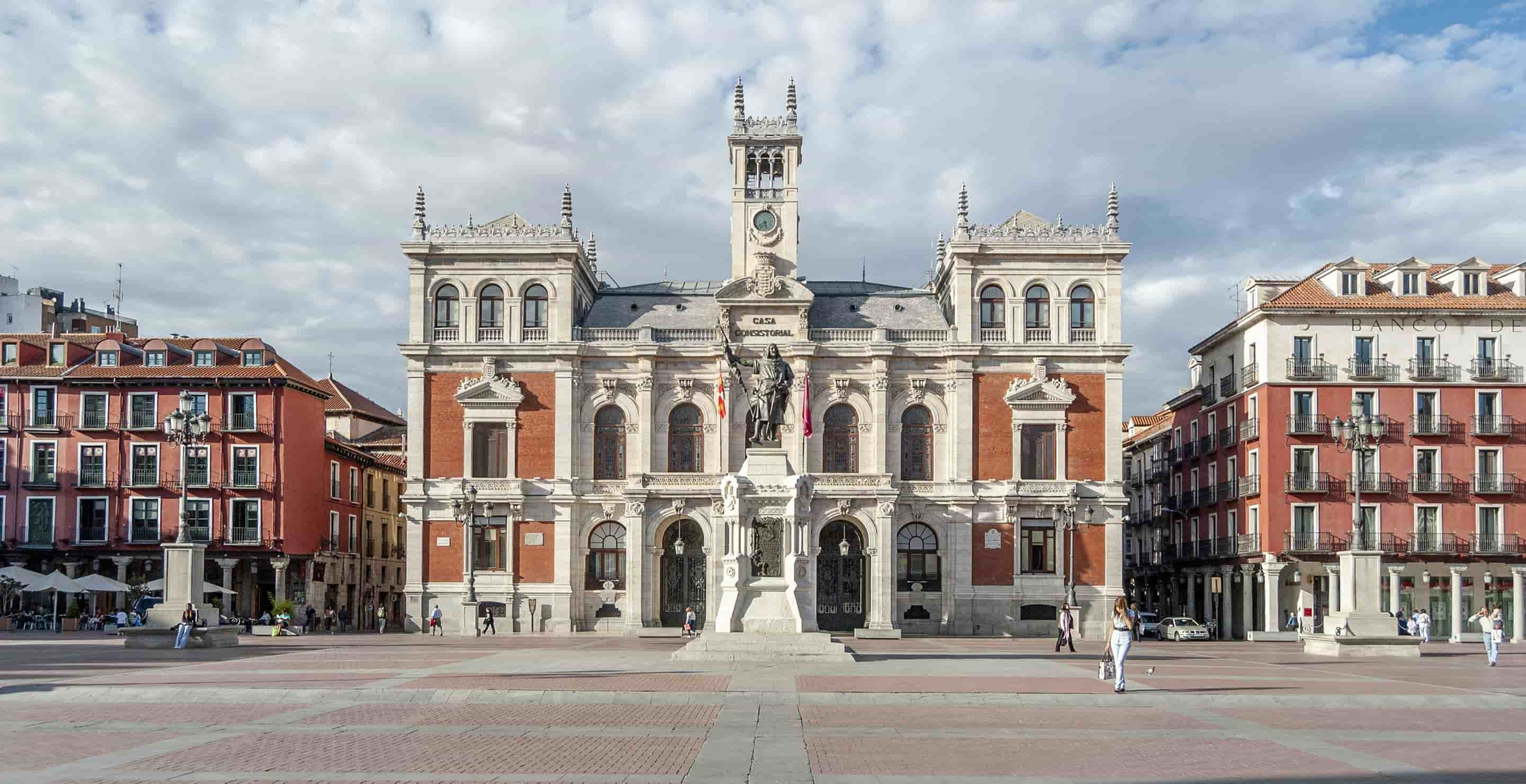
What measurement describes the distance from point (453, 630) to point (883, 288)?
25.1m

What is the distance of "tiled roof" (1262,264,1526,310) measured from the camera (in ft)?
211

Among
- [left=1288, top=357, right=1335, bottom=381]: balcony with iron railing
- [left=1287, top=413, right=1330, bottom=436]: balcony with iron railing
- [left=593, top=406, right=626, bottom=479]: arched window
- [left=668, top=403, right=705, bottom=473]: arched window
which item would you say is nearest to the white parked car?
[left=1287, top=413, right=1330, bottom=436]: balcony with iron railing

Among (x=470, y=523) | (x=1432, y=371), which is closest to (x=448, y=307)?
(x=470, y=523)

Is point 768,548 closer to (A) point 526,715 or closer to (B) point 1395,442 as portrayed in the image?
(A) point 526,715

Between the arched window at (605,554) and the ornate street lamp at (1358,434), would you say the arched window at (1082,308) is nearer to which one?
the ornate street lamp at (1358,434)

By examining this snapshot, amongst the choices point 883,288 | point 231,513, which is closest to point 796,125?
point 883,288

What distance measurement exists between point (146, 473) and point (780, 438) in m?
30.1

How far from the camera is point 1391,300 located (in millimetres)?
64688

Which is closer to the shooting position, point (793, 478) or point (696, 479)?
point (793, 478)

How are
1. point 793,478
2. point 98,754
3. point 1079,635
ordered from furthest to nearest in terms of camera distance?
1. point 1079,635
2. point 793,478
3. point 98,754

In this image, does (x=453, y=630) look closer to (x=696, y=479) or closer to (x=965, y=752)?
(x=696, y=479)

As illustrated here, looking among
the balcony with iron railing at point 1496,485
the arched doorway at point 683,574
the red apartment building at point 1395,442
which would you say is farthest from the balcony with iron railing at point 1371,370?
the arched doorway at point 683,574

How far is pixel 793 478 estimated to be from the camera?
39594 mm

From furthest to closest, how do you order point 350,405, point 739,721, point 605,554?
point 350,405
point 605,554
point 739,721
